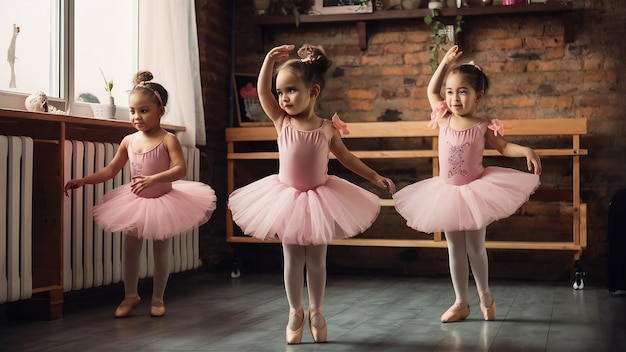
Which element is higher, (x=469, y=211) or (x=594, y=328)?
(x=469, y=211)

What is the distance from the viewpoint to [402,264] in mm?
5434

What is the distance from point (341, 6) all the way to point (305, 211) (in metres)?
2.85

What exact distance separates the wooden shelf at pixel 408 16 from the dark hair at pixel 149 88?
196 centimetres

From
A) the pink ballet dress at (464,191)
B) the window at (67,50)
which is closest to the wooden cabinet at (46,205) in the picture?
the window at (67,50)

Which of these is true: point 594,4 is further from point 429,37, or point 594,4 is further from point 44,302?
point 44,302

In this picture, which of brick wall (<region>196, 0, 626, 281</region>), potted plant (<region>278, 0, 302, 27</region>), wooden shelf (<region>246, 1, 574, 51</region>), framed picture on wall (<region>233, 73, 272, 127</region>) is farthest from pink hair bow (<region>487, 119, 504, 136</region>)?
potted plant (<region>278, 0, 302, 27</region>)

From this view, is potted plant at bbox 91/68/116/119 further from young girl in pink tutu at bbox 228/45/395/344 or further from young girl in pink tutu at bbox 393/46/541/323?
young girl in pink tutu at bbox 393/46/541/323

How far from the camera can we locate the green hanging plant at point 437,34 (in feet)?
17.1

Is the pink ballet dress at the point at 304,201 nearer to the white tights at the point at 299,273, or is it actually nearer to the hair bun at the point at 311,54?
the white tights at the point at 299,273

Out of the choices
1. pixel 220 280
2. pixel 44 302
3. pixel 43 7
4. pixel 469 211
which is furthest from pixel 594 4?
pixel 44 302

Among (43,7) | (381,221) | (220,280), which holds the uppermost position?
(43,7)

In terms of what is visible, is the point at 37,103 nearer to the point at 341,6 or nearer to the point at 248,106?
the point at 248,106

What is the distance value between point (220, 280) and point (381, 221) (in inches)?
47.4

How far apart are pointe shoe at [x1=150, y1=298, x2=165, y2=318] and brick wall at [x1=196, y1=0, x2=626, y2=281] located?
6.15 feet
